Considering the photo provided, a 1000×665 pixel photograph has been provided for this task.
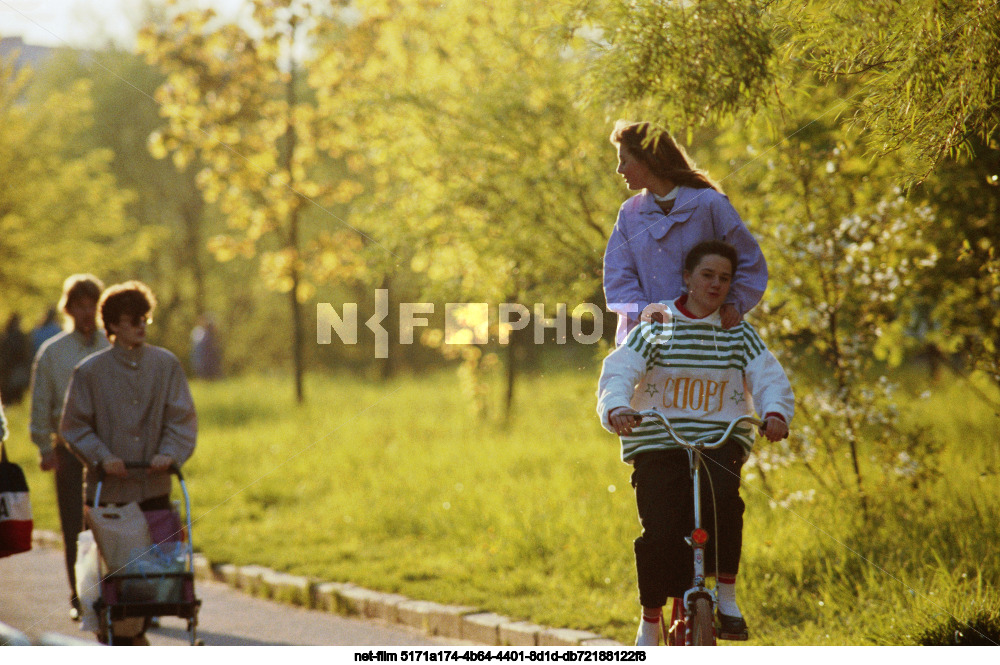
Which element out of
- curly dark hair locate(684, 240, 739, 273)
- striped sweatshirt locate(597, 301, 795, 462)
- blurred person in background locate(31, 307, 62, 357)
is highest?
curly dark hair locate(684, 240, 739, 273)

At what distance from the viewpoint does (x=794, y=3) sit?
4.42 m

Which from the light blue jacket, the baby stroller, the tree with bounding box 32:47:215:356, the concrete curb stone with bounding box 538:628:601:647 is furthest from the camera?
the tree with bounding box 32:47:215:356

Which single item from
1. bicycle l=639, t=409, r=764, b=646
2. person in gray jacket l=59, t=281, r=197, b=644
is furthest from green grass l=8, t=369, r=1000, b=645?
person in gray jacket l=59, t=281, r=197, b=644

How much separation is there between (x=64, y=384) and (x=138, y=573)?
6.30 ft

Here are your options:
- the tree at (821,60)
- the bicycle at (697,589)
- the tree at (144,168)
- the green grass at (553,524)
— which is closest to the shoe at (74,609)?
the green grass at (553,524)

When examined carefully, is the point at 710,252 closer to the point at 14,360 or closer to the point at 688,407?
the point at 688,407

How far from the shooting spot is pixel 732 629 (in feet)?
12.1

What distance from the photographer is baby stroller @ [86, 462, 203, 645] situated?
449cm

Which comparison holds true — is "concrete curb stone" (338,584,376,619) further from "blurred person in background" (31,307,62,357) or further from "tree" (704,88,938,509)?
"blurred person in background" (31,307,62,357)

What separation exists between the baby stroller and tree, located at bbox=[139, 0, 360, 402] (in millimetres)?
7718

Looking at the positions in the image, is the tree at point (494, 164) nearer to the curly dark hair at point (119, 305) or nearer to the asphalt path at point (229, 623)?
the asphalt path at point (229, 623)

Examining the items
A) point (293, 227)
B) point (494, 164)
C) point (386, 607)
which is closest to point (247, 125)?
point (293, 227)

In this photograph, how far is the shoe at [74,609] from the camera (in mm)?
6203

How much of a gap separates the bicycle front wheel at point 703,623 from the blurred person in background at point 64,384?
13.0ft
